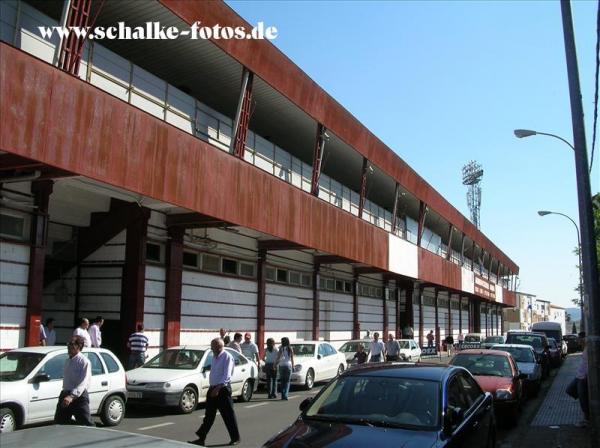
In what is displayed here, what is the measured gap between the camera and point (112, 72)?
15477 mm

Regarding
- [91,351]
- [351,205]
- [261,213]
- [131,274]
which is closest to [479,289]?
[351,205]

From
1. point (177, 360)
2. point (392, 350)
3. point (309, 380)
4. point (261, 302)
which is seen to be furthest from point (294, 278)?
point (177, 360)

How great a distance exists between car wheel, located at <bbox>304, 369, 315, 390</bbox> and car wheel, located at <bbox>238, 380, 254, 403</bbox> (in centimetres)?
312

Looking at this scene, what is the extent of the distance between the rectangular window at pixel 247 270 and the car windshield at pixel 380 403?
15710 millimetres

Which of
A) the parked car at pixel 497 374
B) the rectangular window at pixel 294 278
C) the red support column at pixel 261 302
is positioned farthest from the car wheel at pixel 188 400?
the rectangular window at pixel 294 278

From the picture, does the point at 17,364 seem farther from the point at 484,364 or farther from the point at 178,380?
the point at 484,364

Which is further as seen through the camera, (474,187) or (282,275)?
(474,187)

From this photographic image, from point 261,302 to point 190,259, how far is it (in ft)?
14.6

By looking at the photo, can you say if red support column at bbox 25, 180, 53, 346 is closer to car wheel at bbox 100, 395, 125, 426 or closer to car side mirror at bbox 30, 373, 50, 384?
A: car wheel at bbox 100, 395, 125, 426

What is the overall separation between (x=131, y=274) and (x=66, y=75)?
6.17m

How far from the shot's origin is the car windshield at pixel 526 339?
2410 cm

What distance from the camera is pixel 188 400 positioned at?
1319cm

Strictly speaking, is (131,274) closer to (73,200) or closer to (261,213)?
(73,200)

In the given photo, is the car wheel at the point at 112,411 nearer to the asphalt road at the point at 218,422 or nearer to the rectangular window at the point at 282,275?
the asphalt road at the point at 218,422
